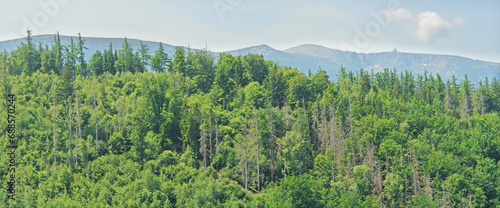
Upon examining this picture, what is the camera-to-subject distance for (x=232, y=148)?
207 feet

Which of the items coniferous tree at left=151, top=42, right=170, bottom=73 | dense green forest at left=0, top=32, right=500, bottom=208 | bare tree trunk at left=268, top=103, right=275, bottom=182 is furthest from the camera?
coniferous tree at left=151, top=42, right=170, bottom=73

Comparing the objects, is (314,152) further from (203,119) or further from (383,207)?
(203,119)

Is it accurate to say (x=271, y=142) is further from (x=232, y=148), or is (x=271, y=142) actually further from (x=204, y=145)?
(x=204, y=145)

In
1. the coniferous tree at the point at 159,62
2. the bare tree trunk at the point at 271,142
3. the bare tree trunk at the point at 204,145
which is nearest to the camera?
the bare tree trunk at the point at 204,145

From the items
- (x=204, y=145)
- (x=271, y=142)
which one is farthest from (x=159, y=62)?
(x=271, y=142)

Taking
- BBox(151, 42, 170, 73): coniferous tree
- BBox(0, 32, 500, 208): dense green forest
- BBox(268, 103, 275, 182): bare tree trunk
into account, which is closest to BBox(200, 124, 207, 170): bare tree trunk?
BBox(0, 32, 500, 208): dense green forest

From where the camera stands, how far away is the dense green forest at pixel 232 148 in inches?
2103

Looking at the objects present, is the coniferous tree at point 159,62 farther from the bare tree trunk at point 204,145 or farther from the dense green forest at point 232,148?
the bare tree trunk at point 204,145

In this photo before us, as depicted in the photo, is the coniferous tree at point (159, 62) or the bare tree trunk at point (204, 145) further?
the coniferous tree at point (159, 62)

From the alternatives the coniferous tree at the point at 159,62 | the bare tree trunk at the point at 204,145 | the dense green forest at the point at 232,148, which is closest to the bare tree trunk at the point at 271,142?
the dense green forest at the point at 232,148

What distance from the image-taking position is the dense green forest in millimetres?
53406

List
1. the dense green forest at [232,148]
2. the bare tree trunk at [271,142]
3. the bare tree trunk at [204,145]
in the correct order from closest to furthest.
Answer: the dense green forest at [232,148]
the bare tree trunk at [204,145]
the bare tree trunk at [271,142]

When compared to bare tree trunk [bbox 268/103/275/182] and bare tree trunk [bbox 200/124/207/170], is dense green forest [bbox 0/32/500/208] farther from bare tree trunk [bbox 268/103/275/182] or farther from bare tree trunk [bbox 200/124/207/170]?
bare tree trunk [bbox 268/103/275/182]

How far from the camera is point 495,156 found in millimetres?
74562
